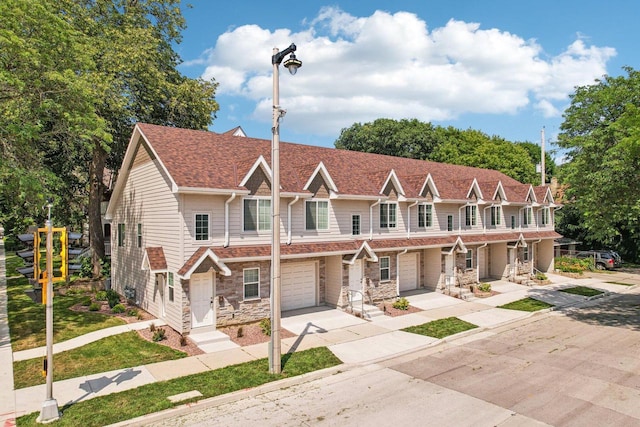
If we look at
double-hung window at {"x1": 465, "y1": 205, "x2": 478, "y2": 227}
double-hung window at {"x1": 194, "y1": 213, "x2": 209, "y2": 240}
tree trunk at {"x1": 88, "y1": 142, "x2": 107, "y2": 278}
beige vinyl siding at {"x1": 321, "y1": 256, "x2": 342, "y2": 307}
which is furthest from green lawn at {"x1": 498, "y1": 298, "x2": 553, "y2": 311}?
tree trunk at {"x1": 88, "y1": 142, "x2": 107, "y2": 278}

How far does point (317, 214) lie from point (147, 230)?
27.9 feet

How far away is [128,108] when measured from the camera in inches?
1062

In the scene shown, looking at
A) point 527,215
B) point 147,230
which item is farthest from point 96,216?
point 527,215

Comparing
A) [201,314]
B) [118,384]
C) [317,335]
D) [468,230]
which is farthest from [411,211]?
[118,384]

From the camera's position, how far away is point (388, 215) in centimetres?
2512

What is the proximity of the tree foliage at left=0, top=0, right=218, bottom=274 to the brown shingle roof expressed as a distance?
2742mm

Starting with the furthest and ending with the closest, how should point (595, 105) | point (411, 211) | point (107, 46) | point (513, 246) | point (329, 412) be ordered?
point (513, 246) → point (411, 211) → point (107, 46) → point (595, 105) → point (329, 412)

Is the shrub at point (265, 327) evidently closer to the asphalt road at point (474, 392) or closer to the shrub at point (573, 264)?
the asphalt road at point (474, 392)

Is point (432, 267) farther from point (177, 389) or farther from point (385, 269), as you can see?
point (177, 389)

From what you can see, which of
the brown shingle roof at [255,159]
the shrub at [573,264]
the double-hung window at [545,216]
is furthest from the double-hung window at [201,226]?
the shrub at [573,264]

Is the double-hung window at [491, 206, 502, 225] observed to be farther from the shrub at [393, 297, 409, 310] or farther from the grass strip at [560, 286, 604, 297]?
the shrub at [393, 297, 409, 310]

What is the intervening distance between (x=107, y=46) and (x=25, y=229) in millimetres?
39252

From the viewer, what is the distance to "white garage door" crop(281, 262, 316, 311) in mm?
21297

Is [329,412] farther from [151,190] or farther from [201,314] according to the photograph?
[151,190]
